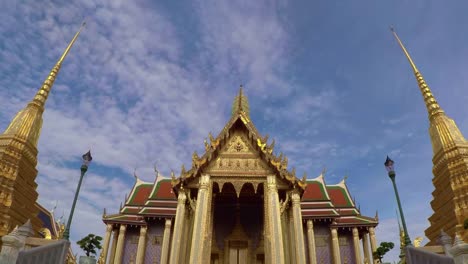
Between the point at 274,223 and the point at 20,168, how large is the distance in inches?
538

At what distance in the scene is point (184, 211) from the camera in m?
13.9

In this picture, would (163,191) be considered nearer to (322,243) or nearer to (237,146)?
(237,146)

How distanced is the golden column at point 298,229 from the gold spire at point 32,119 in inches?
594

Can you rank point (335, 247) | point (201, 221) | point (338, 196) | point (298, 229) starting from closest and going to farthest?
point (201, 221) < point (298, 229) < point (335, 247) < point (338, 196)

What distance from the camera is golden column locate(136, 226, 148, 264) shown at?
19625mm

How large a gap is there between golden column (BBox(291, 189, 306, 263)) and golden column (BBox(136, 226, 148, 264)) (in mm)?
11514

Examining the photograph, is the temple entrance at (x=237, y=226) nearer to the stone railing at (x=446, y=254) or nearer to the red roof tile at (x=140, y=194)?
the stone railing at (x=446, y=254)

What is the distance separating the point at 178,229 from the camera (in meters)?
13.1

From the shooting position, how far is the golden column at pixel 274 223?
11885mm

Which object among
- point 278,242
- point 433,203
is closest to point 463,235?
point 433,203

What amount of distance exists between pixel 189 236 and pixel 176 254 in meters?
1.71

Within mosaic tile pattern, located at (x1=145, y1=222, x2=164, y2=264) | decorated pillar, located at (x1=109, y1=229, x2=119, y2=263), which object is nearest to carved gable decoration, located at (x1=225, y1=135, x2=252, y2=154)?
mosaic tile pattern, located at (x1=145, y1=222, x2=164, y2=264)

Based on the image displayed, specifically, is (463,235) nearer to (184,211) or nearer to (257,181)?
(257,181)

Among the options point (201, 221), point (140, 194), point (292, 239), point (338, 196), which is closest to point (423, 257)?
point (292, 239)
